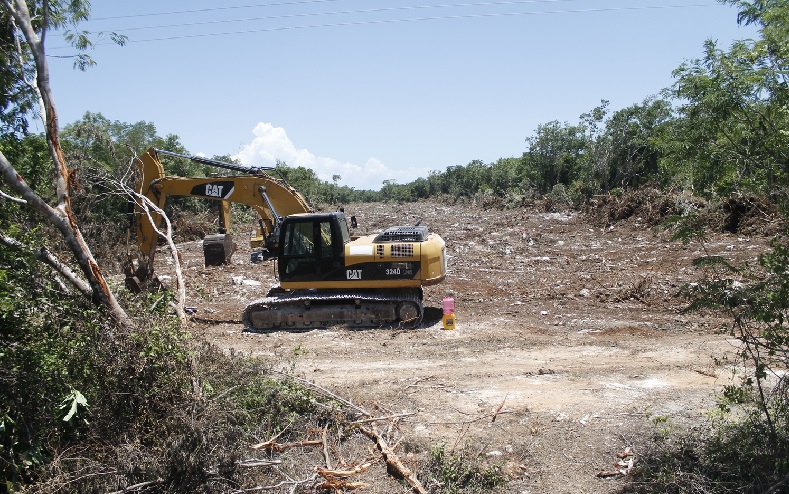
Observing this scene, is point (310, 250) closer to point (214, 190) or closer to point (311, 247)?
point (311, 247)

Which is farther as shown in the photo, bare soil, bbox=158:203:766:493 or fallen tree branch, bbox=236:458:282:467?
bare soil, bbox=158:203:766:493

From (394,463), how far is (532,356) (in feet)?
12.0

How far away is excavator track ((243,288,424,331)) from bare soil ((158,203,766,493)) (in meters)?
0.27

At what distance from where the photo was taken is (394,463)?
539cm

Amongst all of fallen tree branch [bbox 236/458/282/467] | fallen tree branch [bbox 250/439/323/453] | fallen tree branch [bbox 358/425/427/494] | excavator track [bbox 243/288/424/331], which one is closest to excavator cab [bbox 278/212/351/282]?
excavator track [bbox 243/288/424/331]

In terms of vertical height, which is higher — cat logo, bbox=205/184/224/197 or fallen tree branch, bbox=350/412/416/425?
cat logo, bbox=205/184/224/197

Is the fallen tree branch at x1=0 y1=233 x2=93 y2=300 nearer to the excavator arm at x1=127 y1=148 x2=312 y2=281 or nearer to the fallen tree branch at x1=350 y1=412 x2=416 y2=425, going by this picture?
the fallen tree branch at x1=350 y1=412 x2=416 y2=425

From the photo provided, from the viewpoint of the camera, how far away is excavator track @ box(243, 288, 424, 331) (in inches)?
408

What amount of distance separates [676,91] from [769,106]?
704mm

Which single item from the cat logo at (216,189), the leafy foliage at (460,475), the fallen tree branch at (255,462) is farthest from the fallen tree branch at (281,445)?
the cat logo at (216,189)

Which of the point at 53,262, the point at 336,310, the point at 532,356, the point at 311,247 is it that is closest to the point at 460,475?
the point at 532,356

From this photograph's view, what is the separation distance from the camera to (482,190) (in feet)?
111

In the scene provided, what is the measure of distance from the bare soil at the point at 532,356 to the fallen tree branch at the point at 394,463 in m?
0.12

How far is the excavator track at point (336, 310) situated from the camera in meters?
10.4
